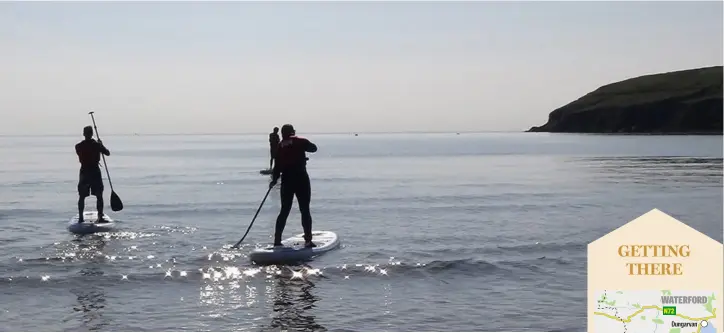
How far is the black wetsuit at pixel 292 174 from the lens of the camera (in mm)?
12141

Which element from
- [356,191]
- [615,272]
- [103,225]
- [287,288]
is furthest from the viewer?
[356,191]

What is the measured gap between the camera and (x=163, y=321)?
8.13m

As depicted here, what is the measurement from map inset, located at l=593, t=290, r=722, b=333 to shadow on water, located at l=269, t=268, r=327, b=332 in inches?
141

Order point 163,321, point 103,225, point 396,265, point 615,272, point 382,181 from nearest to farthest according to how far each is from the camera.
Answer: point 615,272, point 163,321, point 396,265, point 103,225, point 382,181

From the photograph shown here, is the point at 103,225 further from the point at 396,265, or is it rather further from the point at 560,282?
the point at 560,282

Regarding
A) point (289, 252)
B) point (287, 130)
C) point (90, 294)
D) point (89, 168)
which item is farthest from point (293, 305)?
point (89, 168)

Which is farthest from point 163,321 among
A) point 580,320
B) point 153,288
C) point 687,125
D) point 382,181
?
point 687,125

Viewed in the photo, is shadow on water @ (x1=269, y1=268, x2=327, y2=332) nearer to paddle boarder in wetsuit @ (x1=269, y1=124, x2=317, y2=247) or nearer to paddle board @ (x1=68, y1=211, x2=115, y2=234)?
paddle boarder in wetsuit @ (x1=269, y1=124, x2=317, y2=247)

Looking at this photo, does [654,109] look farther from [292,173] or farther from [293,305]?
A: [293,305]

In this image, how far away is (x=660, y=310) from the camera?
5.08 meters

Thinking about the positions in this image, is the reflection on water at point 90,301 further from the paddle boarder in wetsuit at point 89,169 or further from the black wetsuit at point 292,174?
the paddle boarder in wetsuit at point 89,169

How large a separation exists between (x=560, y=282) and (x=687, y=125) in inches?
5925

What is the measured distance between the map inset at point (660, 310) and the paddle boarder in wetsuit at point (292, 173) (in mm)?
7563

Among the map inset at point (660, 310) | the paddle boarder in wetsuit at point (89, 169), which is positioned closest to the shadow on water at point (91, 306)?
the map inset at point (660, 310)
